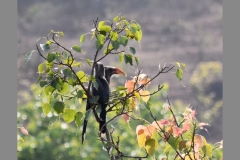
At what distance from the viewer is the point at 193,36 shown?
74.2 inches

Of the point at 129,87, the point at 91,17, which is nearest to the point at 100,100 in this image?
the point at 129,87

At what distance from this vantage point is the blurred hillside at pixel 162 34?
5.63 ft

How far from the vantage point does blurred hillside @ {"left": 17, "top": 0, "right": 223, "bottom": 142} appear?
67.6 inches

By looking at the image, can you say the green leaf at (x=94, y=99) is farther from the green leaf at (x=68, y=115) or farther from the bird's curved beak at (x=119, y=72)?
the bird's curved beak at (x=119, y=72)

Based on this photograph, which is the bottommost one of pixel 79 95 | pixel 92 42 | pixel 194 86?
pixel 79 95

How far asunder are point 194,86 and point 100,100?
769mm

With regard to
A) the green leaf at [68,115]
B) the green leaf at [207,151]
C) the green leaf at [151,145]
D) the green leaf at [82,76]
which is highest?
the green leaf at [82,76]

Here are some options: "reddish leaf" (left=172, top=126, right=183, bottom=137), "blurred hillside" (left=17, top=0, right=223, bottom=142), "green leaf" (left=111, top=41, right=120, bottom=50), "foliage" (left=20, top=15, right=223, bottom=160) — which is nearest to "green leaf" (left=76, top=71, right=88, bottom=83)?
"foliage" (left=20, top=15, right=223, bottom=160)

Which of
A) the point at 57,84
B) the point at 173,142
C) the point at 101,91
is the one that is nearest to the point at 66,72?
the point at 57,84

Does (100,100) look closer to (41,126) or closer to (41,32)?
(41,32)

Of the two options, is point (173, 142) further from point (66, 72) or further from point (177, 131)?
point (66, 72)

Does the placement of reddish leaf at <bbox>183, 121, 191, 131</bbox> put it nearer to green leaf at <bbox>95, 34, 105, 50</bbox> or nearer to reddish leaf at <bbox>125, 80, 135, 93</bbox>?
reddish leaf at <bbox>125, 80, 135, 93</bbox>

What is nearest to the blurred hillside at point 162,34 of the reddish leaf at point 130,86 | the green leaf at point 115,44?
the reddish leaf at point 130,86

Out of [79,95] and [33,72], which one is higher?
[33,72]
